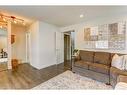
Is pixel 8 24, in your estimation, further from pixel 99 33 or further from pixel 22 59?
pixel 99 33

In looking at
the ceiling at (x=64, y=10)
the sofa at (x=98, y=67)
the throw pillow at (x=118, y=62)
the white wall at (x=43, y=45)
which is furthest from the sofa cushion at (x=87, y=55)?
the white wall at (x=43, y=45)

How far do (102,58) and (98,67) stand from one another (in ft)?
1.86

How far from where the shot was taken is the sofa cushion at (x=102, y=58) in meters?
4.03

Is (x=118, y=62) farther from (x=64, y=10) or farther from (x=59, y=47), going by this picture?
(x=59, y=47)

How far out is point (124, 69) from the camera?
3.21m

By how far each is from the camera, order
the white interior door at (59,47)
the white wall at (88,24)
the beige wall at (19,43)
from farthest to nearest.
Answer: the beige wall at (19,43) → the white interior door at (59,47) → the white wall at (88,24)

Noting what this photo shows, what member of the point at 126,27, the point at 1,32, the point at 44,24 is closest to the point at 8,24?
the point at 1,32

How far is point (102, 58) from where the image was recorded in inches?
166

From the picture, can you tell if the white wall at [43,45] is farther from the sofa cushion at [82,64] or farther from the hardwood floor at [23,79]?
the sofa cushion at [82,64]

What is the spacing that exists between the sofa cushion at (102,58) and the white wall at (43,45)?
8.32ft

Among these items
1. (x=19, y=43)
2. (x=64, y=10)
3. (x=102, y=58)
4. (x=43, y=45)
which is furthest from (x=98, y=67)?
(x=19, y=43)

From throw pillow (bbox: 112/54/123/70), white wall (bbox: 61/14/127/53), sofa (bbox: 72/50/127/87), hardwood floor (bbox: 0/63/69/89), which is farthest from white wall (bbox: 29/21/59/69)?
throw pillow (bbox: 112/54/123/70)

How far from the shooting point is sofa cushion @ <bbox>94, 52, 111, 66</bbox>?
403 cm
